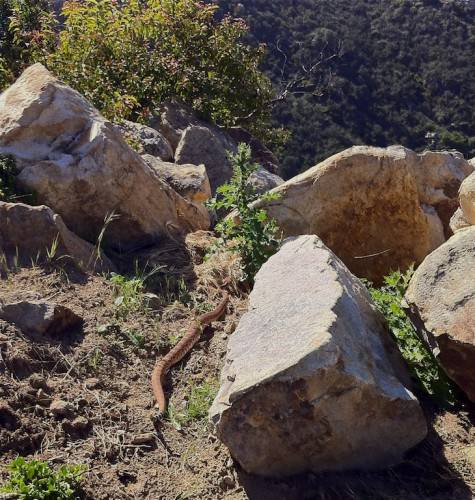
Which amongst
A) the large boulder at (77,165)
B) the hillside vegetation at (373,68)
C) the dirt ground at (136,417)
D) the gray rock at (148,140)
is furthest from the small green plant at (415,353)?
the hillside vegetation at (373,68)

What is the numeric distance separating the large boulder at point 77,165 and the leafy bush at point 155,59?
2.49 m

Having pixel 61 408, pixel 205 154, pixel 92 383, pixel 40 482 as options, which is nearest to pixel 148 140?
Answer: pixel 205 154

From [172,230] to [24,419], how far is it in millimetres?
2429

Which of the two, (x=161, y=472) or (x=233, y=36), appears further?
(x=233, y=36)

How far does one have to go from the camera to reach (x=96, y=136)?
16.8 feet

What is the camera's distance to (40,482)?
8.76ft

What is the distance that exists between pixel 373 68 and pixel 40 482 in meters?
23.6

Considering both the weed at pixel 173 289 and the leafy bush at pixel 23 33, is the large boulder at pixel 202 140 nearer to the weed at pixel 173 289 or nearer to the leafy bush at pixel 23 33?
the leafy bush at pixel 23 33

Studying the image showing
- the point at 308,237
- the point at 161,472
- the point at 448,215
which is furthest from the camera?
the point at 448,215

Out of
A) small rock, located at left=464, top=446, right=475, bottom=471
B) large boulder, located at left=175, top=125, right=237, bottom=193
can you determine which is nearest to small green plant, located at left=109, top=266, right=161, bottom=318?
small rock, located at left=464, top=446, right=475, bottom=471

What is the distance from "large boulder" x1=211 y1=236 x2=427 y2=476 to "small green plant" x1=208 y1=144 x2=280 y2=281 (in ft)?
4.06

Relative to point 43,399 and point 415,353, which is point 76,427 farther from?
point 415,353

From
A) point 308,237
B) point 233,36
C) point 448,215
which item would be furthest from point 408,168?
point 233,36

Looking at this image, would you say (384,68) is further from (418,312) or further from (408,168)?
(418,312)
